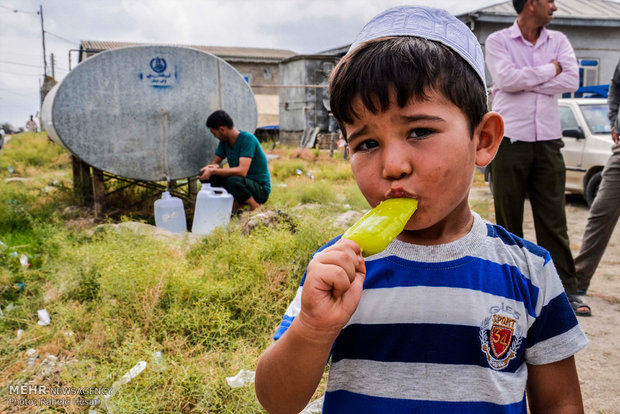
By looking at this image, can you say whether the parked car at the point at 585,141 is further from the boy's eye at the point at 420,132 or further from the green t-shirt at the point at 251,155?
the boy's eye at the point at 420,132

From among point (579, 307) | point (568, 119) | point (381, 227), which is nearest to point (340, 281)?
point (381, 227)

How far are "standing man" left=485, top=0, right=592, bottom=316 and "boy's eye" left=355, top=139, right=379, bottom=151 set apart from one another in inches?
Answer: 97.9

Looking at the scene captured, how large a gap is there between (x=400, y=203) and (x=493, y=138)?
0.36 metres

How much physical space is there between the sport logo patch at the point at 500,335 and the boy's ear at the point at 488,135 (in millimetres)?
371

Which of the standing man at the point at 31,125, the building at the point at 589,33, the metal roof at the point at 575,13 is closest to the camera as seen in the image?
the metal roof at the point at 575,13

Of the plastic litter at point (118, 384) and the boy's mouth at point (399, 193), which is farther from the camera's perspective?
the plastic litter at point (118, 384)

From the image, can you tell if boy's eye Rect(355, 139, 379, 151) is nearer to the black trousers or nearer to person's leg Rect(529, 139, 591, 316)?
the black trousers

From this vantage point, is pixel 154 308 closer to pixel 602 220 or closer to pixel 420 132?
pixel 420 132

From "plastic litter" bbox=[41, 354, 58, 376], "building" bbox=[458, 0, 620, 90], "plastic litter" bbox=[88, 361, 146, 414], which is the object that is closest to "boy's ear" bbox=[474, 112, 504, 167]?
"plastic litter" bbox=[88, 361, 146, 414]

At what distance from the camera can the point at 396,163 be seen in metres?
1.03

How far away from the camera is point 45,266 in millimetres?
4102

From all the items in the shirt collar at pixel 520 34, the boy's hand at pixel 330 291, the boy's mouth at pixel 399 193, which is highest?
Result: the shirt collar at pixel 520 34

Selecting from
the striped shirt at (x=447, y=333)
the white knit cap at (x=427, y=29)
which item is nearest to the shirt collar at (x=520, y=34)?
the white knit cap at (x=427, y=29)

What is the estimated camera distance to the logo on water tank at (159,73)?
257 inches
